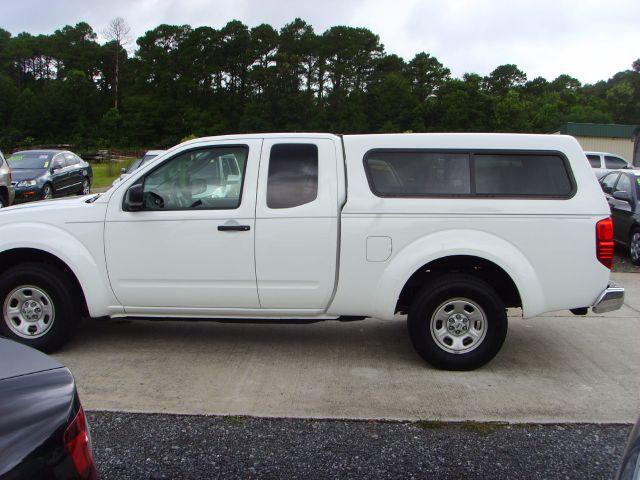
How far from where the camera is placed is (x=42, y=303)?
5238 millimetres

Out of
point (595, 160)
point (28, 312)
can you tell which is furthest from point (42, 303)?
point (595, 160)

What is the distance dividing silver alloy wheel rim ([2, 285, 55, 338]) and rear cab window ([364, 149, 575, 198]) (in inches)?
117

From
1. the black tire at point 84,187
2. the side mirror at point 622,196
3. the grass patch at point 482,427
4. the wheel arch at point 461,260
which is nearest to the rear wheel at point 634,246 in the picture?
the side mirror at point 622,196

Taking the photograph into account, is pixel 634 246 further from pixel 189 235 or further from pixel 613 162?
pixel 613 162

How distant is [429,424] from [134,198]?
9.61 ft

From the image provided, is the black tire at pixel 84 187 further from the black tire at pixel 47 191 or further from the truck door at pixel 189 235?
the truck door at pixel 189 235

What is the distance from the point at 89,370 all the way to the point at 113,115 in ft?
321

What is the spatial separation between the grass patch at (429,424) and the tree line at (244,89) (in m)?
75.1

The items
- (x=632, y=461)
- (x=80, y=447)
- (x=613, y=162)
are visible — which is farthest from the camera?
(x=613, y=162)

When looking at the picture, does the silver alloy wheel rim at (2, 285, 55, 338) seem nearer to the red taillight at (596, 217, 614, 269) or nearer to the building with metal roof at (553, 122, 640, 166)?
the red taillight at (596, 217, 614, 269)

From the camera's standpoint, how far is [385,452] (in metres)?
3.67

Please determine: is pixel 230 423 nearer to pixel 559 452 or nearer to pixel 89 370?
pixel 89 370

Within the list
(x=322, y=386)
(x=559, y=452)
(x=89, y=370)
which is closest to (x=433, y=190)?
(x=322, y=386)

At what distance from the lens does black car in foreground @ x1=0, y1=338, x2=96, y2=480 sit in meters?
1.84
